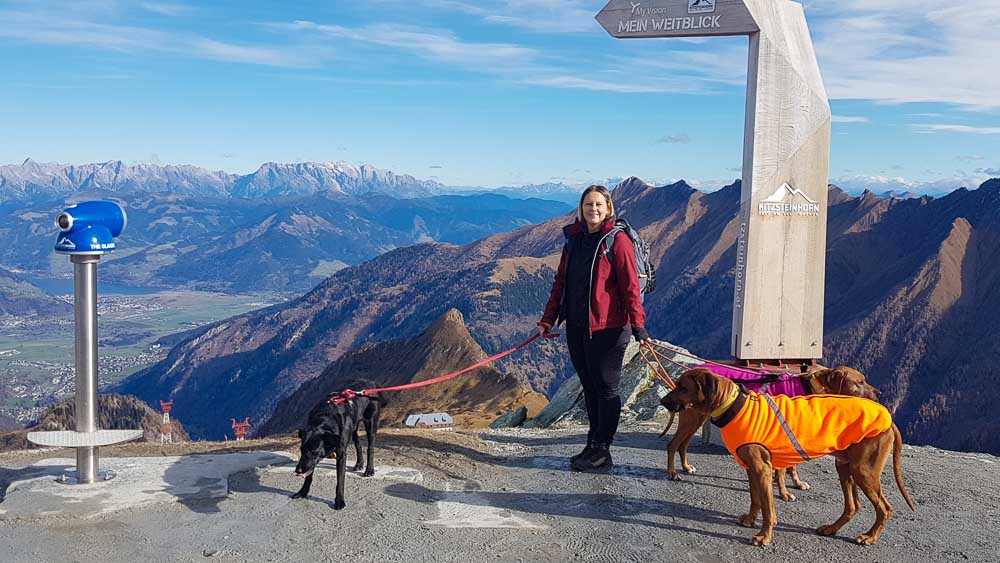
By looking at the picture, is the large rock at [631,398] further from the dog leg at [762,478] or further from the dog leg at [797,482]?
the dog leg at [762,478]

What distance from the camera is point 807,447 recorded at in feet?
19.4

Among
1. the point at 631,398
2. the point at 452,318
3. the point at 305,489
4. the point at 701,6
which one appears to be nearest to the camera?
the point at 305,489

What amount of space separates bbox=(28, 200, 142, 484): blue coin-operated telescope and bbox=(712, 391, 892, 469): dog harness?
4942 millimetres

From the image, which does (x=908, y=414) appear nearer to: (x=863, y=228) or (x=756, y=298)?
(x=863, y=228)

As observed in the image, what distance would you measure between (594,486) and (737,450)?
1.72 metres

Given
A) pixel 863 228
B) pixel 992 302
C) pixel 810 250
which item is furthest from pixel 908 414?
pixel 810 250

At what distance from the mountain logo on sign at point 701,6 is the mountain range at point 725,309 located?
41.3m

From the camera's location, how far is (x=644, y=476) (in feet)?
25.2

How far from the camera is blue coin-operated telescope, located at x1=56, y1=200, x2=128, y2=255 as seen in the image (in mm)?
6664

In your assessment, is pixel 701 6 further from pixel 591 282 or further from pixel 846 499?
pixel 846 499

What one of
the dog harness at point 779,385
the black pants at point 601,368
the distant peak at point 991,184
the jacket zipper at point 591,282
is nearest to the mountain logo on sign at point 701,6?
the jacket zipper at point 591,282

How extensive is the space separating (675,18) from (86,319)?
20.2 ft

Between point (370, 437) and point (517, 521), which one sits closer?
point (517, 521)

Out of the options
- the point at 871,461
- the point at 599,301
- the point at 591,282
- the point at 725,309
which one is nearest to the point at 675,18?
the point at 591,282
